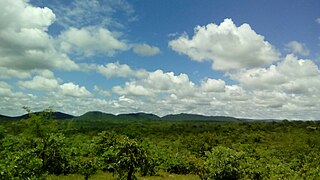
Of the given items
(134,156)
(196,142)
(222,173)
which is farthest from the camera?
(196,142)

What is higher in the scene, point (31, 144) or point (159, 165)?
point (31, 144)

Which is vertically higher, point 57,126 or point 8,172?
point 57,126

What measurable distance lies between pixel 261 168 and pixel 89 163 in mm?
17097

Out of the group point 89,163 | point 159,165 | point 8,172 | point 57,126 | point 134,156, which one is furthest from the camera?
point 159,165

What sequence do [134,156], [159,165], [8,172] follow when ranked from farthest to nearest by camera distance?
[159,165] < [134,156] < [8,172]

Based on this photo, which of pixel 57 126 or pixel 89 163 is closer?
pixel 89 163

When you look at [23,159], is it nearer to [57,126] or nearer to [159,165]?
[57,126]

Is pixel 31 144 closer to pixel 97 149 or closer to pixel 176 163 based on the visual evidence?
pixel 97 149

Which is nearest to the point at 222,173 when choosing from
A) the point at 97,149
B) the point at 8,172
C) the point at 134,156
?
the point at 134,156

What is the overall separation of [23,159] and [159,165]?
47.1 meters

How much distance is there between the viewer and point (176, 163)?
64.2m

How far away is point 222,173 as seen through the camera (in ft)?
108

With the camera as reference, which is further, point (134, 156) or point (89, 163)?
point (89, 163)

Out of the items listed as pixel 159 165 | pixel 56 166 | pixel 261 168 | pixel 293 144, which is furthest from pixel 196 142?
pixel 261 168
